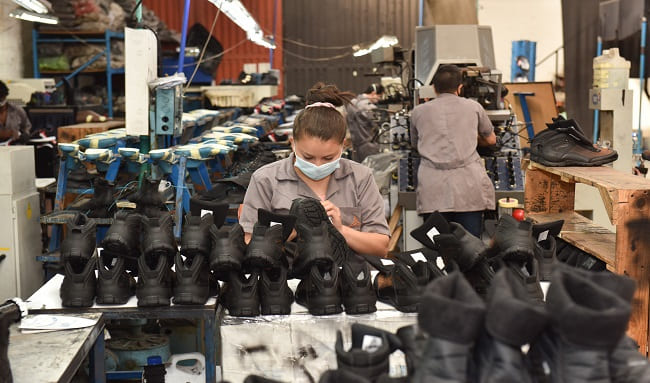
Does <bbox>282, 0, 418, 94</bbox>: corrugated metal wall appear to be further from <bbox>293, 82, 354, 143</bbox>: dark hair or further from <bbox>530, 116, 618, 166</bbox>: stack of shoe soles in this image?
<bbox>293, 82, 354, 143</bbox>: dark hair

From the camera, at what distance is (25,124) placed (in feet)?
26.7

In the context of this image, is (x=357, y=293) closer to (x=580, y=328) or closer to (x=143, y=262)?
(x=143, y=262)

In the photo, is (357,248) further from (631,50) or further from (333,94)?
(631,50)

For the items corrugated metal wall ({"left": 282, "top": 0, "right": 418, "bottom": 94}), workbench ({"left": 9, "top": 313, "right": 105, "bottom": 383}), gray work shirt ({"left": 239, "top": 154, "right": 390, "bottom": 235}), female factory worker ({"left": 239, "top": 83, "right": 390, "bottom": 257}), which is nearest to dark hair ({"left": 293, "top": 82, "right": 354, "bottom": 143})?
female factory worker ({"left": 239, "top": 83, "right": 390, "bottom": 257})

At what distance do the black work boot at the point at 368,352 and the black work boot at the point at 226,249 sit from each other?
0.74 meters

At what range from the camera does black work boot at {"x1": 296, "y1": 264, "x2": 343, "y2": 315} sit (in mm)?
2336

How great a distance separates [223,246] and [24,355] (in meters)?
0.63

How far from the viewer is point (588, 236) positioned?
3.49m

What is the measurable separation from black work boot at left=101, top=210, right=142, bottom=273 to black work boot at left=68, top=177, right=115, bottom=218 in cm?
220

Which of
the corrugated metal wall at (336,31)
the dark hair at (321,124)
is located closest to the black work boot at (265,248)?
the dark hair at (321,124)

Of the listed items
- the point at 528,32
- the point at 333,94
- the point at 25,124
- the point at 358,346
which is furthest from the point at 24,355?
the point at 528,32

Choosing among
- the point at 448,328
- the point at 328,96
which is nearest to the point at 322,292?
the point at 448,328

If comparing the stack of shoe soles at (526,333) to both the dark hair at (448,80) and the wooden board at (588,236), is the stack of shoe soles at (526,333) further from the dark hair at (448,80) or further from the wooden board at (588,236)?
the dark hair at (448,80)

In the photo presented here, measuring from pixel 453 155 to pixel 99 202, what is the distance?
225 cm
